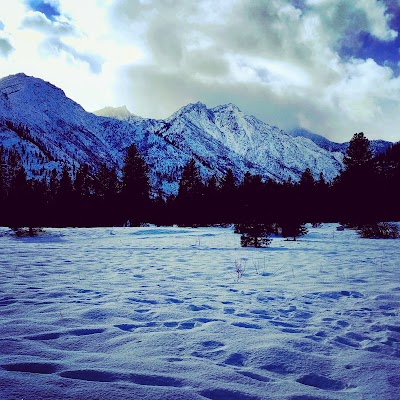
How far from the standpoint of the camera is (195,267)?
8609mm

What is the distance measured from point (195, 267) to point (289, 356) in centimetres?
567

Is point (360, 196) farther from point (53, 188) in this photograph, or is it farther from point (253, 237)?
point (53, 188)

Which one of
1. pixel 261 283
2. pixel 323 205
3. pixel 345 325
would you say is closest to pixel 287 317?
pixel 345 325

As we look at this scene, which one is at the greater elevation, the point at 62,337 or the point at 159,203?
the point at 159,203

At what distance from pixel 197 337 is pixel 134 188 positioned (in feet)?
128

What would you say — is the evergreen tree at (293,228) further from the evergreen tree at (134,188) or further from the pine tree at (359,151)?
the evergreen tree at (134,188)

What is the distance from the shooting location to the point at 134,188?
4119 centimetres

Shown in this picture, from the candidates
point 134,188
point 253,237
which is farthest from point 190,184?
point 253,237

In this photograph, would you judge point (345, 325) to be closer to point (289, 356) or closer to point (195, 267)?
point (289, 356)

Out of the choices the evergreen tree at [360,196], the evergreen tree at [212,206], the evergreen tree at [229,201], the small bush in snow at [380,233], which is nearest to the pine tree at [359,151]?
the evergreen tree at [360,196]

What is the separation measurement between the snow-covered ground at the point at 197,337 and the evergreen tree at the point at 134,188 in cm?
3430

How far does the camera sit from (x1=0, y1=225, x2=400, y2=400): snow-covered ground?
2400mm

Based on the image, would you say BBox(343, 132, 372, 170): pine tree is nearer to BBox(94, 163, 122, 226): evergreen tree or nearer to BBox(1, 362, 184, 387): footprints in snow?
BBox(94, 163, 122, 226): evergreen tree

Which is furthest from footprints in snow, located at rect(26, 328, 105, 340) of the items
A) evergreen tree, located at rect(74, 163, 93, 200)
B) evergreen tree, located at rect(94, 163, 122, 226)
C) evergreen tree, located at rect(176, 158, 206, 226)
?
evergreen tree, located at rect(74, 163, 93, 200)
